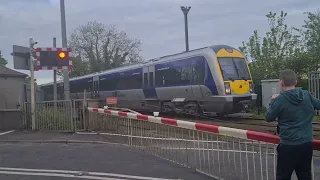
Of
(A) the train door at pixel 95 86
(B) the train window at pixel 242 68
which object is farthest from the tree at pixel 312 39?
(A) the train door at pixel 95 86

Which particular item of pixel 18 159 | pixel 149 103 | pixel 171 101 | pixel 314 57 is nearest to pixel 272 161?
pixel 18 159

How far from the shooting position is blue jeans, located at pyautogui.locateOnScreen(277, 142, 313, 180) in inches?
161

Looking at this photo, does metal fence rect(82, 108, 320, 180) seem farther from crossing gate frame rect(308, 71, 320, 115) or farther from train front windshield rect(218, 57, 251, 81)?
crossing gate frame rect(308, 71, 320, 115)

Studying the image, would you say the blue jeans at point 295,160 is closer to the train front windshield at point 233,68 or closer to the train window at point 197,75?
the train front windshield at point 233,68

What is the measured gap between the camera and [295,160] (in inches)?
161

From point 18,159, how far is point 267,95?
14.3 m

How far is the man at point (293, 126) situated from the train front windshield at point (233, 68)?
1243cm

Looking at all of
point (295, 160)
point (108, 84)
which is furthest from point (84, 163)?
point (108, 84)

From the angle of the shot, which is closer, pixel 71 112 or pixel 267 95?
pixel 71 112

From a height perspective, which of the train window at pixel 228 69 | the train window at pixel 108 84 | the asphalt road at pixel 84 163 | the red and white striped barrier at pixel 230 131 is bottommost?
the asphalt road at pixel 84 163

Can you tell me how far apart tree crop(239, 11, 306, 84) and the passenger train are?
840 cm

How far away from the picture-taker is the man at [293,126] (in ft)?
13.4

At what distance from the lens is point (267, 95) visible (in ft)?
65.6

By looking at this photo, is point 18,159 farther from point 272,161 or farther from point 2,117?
point 2,117
